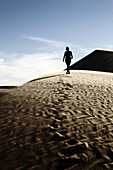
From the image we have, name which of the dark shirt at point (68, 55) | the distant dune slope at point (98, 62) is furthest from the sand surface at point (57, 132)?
the distant dune slope at point (98, 62)

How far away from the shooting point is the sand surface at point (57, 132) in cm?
357

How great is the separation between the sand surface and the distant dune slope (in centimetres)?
2321

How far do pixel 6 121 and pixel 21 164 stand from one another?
6.25ft

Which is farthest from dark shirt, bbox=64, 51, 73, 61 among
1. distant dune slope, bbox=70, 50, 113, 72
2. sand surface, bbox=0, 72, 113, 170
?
distant dune slope, bbox=70, 50, 113, 72

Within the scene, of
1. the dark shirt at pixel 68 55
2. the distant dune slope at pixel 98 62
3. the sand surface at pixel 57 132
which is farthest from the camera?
the distant dune slope at pixel 98 62

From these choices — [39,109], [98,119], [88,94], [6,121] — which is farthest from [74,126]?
Answer: [88,94]

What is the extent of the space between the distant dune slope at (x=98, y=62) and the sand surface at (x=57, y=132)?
23.2 metres

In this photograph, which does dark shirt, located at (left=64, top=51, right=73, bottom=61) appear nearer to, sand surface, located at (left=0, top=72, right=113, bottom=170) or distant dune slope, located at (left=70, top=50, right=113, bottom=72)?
sand surface, located at (left=0, top=72, right=113, bottom=170)

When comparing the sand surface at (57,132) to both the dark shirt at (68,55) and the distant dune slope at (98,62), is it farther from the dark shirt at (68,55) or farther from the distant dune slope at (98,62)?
the distant dune slope at (98,62)

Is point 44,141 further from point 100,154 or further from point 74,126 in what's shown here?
point 100,154

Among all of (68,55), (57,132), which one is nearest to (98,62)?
(68,55)

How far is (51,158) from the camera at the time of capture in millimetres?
3613

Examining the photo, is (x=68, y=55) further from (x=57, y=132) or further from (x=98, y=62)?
(x=98, y=62)

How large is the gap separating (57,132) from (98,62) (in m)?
29.2
